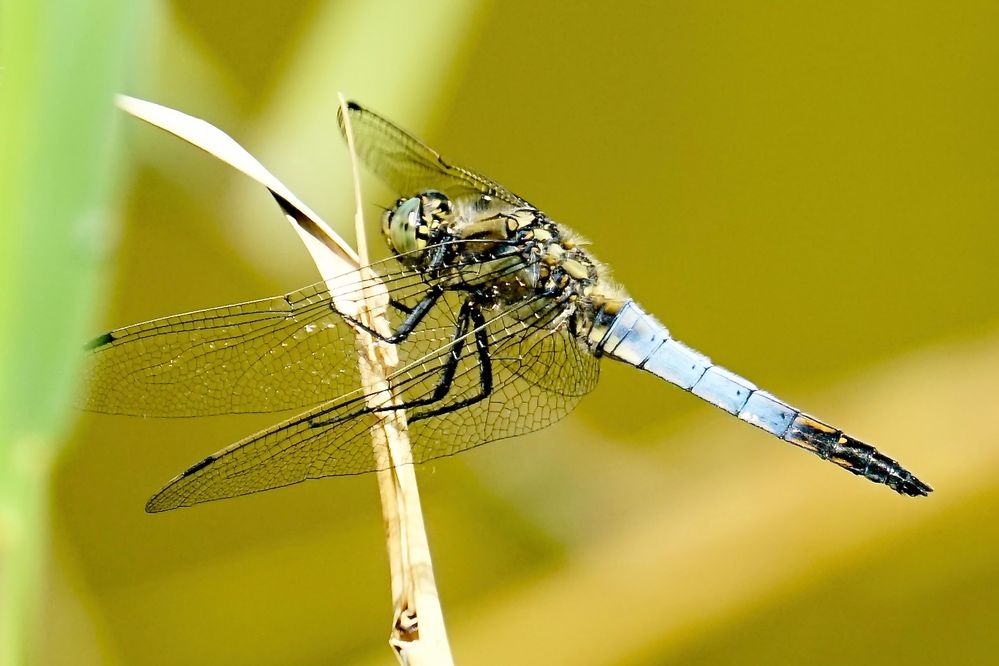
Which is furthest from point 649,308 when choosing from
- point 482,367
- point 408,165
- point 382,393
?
point 382,393

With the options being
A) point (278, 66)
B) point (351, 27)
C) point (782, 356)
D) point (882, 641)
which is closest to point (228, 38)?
point (278, 66)

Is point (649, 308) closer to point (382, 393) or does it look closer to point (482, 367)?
point (482, 367)

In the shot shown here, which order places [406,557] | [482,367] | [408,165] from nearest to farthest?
[406,557]
[482,367]
[408,165]

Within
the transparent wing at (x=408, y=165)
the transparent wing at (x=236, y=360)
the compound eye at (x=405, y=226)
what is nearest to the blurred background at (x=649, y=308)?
the transparent wing at (x=408, y=165)

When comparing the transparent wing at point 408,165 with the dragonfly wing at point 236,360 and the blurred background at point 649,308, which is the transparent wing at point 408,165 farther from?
the dragonfly wing at point 236,360

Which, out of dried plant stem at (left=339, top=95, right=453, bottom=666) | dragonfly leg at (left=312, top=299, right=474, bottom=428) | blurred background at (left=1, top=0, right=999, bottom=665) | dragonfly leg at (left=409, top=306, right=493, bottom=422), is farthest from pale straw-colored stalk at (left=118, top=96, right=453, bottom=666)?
blurred background at (left=1, top=0, right=999, bottom=665)

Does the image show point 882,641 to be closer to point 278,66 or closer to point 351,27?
point 351,27

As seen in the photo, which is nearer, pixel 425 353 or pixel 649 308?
pixel 425 353
